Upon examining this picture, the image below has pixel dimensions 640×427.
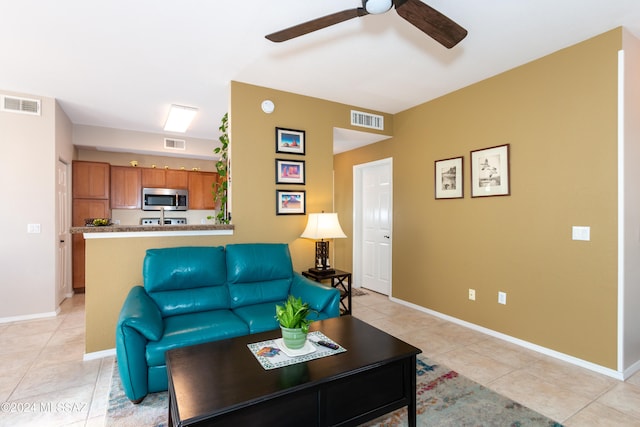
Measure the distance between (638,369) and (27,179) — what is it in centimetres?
636

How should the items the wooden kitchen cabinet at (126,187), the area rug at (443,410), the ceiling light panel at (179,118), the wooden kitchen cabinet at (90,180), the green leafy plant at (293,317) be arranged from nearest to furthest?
1. the green leafy plant at (293,317)
2. the area rug at (443,410)
3. the ceiling light panel at (179,118)
4. the wooden kitchen cabinet at (90,180)
5. the wooden kitchen cabinet at (126,187)

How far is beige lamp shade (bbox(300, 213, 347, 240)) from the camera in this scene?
341cm

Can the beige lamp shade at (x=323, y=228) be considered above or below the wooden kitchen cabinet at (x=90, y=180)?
below

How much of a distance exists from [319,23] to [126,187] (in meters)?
4.97

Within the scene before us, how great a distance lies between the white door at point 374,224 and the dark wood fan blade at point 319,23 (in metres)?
3.01

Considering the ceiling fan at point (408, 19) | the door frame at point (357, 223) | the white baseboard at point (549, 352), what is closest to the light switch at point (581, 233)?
the white baseboard at point (549, 352)

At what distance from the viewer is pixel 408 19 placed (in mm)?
1765

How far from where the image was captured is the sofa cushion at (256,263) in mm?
2938

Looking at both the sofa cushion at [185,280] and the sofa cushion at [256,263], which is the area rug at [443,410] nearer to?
the sofa cushion at [185,280]

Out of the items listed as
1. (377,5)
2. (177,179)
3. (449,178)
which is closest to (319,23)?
(377,5)

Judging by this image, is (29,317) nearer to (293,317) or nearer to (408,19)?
(293,317)

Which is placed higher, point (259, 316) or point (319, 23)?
point (319, 23)

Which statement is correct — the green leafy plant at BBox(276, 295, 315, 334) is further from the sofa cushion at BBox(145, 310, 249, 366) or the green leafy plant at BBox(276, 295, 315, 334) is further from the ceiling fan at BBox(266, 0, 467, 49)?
the ceiling fan at BBox(266, 0, 467, 49)

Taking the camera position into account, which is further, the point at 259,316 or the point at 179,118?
the point at 179,118
